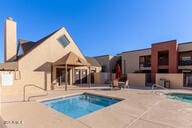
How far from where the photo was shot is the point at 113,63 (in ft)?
104

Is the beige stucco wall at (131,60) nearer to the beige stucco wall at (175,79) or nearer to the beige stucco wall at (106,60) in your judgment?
the beige stucco wall at (106,60)

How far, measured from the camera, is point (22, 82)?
1118cm

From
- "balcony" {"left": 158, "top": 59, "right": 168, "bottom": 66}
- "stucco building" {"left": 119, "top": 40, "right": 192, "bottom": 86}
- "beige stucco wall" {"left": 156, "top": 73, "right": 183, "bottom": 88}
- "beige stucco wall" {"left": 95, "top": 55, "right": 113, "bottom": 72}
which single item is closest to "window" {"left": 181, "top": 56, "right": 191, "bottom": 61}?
"stucco building" {"left": 119, "top": 40, "right": 192, "bottom": 86}

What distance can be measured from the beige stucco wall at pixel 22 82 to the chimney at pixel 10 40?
4801 millimetres

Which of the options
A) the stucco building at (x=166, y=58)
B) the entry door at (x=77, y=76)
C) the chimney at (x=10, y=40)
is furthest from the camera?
the stucco building at (x=166, y=58)

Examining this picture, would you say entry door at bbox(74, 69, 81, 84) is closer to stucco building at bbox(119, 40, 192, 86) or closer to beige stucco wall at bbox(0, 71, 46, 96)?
beige stucco wall at bbox(0, 71, 46, 96)

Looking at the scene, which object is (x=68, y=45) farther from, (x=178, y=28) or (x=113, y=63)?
(x=113, y=63)

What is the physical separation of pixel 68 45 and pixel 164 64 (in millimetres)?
16635

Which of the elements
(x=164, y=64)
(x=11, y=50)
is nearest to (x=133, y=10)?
(x=164, y=64)

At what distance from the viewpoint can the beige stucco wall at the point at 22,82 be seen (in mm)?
10356

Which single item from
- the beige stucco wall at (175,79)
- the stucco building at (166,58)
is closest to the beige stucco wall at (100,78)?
the stucco building at (166,58)

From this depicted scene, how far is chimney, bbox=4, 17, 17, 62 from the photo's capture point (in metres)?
14.1

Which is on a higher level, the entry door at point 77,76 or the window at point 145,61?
the window at point 145,61

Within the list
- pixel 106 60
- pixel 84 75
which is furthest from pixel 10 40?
pixel 106 60
